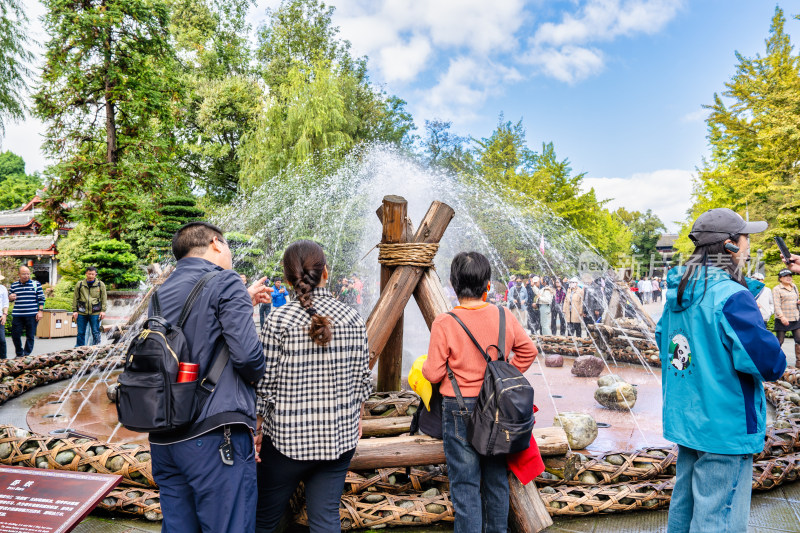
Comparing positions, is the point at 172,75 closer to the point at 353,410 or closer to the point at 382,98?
the point at 382,98

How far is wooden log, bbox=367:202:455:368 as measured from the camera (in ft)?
11.7

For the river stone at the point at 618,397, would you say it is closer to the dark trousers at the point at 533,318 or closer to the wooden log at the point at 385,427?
the wooden log at the point at 385,427

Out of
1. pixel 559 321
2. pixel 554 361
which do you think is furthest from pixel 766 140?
pixel 554 361

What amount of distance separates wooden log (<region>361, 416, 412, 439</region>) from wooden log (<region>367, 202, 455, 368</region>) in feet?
1.69

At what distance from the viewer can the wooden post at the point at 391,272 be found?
3672 millimetres

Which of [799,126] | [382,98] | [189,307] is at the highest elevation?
[382,98]

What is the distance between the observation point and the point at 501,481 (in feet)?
8.71

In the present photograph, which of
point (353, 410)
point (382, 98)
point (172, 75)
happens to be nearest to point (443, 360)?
point (353, 410)

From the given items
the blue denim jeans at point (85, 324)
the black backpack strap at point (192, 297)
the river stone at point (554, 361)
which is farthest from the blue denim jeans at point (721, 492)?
the blue denim jeans at point (85, 324)

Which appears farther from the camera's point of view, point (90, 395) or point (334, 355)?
point (90, 395)

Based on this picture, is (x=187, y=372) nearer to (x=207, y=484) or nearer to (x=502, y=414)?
(x=207, y=484)

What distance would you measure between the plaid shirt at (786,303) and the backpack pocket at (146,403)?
9.81 m

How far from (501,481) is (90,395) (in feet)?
19.7

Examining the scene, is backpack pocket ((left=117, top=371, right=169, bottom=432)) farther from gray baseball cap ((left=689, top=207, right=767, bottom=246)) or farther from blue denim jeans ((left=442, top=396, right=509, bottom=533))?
gray baseball cap ((left=689, top=207, right=767, bottom=246))
